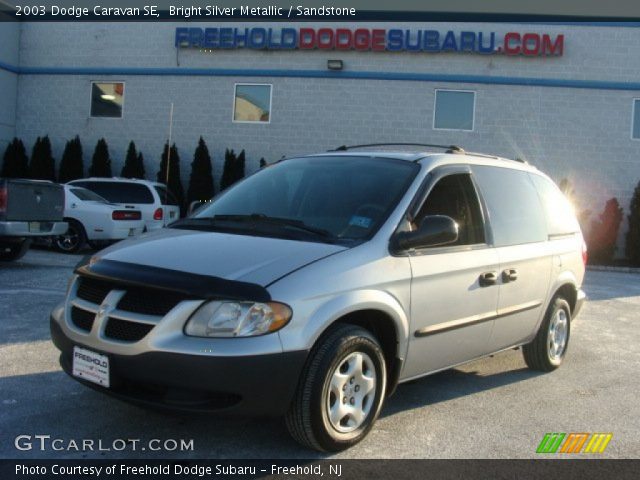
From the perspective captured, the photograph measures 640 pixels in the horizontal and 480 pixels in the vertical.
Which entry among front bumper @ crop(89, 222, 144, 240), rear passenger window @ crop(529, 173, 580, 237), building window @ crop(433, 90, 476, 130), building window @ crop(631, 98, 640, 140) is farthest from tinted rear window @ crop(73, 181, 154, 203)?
building window @ crop(631, 98, 640, 140)

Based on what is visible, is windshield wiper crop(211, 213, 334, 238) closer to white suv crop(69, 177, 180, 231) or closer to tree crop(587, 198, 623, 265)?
white suv crop(69, 177, 180, 231)

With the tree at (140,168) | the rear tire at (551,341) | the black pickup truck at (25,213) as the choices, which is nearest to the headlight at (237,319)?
the rear tire at (551,341)

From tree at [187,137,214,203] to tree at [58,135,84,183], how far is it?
321 cm

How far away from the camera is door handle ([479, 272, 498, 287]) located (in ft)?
15.1

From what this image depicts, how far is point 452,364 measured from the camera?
458 cm

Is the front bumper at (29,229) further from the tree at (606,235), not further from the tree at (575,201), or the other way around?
the tree at (606,235)

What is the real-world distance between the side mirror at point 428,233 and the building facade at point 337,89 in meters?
14.1

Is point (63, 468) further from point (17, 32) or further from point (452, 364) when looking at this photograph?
point (17, 32)

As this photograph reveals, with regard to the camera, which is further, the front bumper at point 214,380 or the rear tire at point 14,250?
the rear tire at point 14,250

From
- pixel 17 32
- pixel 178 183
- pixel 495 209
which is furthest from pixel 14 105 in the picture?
pixel 495 209

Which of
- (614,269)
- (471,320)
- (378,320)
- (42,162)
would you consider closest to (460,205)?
(471,320)

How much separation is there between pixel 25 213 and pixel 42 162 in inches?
383

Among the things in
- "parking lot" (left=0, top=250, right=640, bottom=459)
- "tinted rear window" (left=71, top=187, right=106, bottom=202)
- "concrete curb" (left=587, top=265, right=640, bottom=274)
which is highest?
"tinted rear window" (left=71, top=187, right=106, bottom=202)

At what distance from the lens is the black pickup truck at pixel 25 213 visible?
32.2ft
